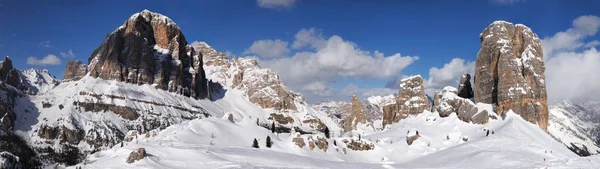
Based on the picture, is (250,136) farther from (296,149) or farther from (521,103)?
(521,103)

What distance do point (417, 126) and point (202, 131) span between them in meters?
90.7

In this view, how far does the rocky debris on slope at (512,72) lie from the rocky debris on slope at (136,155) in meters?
133

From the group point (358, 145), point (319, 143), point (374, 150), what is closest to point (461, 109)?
point (374, 150)

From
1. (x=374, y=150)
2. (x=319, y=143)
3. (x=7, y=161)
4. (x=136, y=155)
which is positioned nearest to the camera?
(x=7, y=161)

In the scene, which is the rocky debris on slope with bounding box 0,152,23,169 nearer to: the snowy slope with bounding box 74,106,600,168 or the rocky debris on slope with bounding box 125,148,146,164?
the snowy slope with bounding box 74,106,600,168

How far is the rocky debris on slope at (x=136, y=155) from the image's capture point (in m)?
78.2

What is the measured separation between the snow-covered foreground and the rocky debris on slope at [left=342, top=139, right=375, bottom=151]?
1.54 metres

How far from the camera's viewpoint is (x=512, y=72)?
583ft

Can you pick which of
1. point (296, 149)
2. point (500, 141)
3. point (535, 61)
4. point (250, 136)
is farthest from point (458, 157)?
point (535, 61)

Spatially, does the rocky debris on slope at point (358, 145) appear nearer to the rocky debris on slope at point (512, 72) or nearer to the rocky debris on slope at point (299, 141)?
the rocky debris on slope at point (299, 141)

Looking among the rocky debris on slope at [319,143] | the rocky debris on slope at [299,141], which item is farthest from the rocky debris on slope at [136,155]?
the rocky debris on slope at [319,143]

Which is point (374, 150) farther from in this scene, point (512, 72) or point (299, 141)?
point (512, 72)

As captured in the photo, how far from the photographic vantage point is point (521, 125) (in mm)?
158250

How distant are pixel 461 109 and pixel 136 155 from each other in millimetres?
135033
